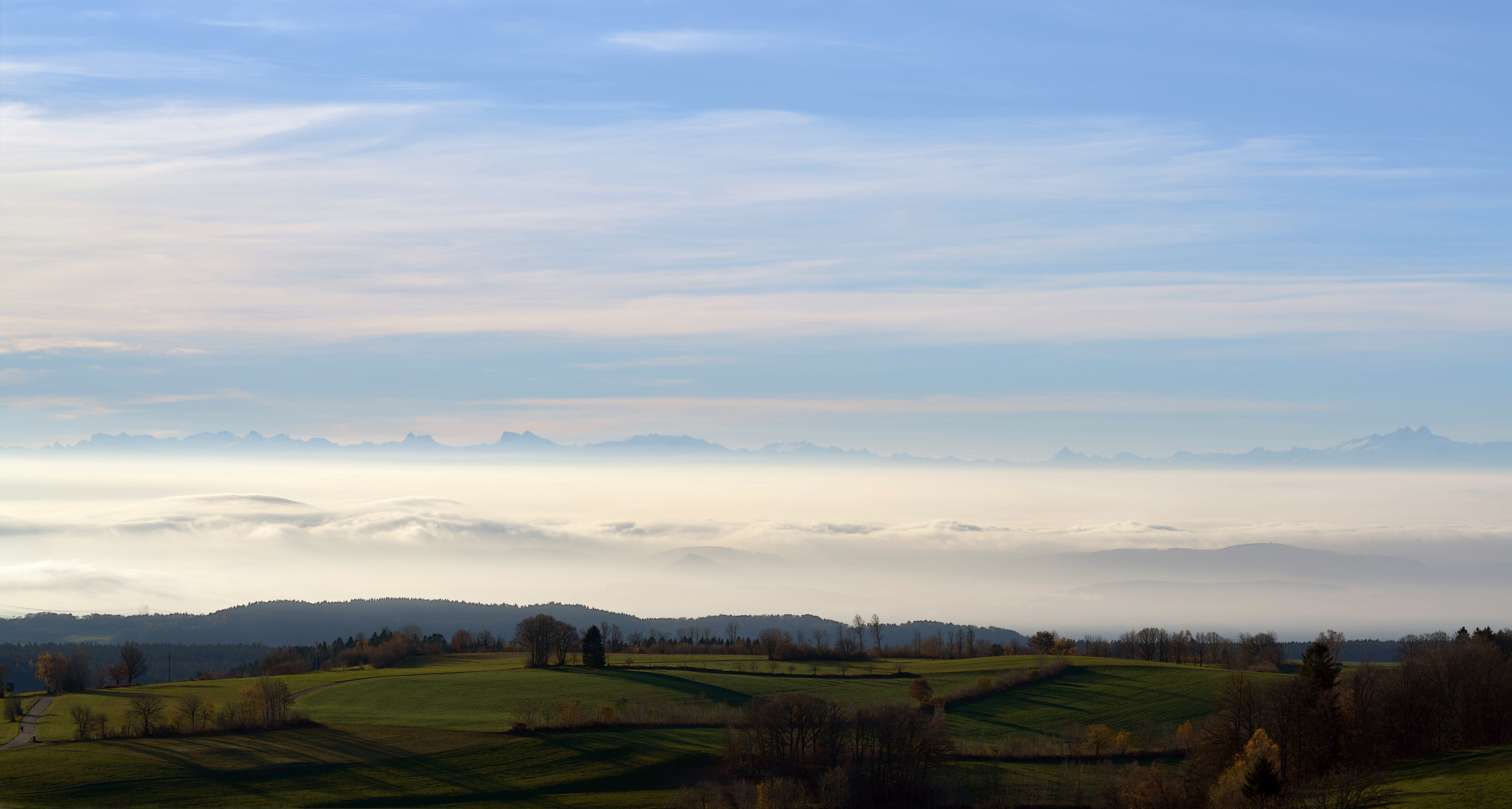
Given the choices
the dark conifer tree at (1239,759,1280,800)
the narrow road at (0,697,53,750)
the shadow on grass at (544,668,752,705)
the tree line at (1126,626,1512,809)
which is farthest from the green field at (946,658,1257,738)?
the narrow road at (0,697,53,750)

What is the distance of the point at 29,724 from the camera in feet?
483

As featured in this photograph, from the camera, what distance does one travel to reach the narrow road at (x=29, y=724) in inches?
5191

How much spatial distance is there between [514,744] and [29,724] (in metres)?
73.7

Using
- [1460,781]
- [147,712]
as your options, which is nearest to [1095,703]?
[1460,781]

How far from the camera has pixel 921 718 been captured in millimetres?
120188

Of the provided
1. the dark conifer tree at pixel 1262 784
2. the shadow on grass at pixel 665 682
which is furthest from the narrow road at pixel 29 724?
the dark conifer tree at pixel 1262 784

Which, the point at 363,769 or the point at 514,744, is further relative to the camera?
the point at 514,744

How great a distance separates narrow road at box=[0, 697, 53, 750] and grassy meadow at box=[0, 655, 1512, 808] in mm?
2135

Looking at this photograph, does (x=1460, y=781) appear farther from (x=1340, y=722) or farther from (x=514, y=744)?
(x=514, y=744)

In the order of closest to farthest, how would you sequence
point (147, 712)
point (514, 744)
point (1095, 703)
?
point (514, 744) < point (147, 712) < point (1095, 703)

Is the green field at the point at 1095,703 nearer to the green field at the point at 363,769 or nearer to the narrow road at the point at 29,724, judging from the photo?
the green field at the point at 363,769

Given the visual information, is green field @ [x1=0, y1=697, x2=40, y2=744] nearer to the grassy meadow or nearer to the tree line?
the grassy meadow

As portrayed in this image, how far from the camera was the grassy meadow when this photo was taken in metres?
108

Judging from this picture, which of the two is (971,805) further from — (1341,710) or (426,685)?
(426,685)
